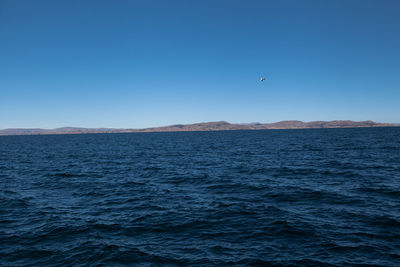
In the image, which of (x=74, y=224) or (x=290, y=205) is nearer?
(x=74, y=224)

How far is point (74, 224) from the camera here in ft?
49.2

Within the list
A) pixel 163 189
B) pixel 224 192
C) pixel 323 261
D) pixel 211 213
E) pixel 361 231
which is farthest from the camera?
pixel 163 189

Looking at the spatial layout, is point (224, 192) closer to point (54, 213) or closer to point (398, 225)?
point (398, 225)

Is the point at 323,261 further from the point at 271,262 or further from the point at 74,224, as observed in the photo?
A: the point at 74,224

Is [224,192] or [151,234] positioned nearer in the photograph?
[151,234]

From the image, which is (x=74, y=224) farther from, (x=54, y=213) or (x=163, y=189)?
(x=163, y=189)

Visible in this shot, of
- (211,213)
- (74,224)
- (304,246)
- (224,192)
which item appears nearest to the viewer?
(304,246)

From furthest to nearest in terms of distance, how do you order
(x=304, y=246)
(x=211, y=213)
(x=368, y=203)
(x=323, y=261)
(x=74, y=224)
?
(x=368, y=203), (x=211, y=213), (x=74, y=224), (x=304, y=246), (x=323, y=261)

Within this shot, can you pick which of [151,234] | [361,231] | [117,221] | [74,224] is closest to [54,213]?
[74,224]

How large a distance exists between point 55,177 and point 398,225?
1359 inches

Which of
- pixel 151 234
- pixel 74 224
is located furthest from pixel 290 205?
pixel 74 224

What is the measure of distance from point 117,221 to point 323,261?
39.9ft

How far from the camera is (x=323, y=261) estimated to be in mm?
10469

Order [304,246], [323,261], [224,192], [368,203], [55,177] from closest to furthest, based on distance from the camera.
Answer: [323,261]
[304,246]
[368,203]
[224,192]
[55,177]
